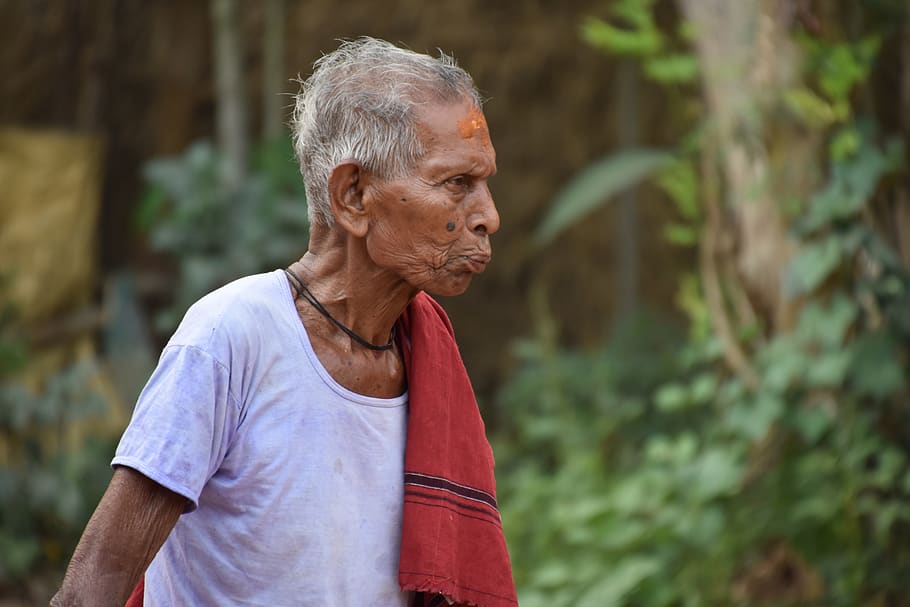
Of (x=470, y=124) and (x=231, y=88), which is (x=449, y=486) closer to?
(x=470, y=124)

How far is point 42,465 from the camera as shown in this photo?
580 cm

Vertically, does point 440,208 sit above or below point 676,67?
below

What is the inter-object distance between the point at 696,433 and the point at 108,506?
4477 mm

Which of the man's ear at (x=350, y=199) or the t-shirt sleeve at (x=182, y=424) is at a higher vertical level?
the man's ear at (x=350, y=199)

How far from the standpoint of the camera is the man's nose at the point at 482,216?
1854mm

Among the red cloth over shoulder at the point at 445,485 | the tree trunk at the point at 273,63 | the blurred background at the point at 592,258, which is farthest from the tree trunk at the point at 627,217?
the red cloth over shoulder at the point at 445,485

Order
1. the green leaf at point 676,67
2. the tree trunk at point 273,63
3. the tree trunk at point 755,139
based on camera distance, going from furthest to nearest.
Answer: the tree trunk at point 273,63 → the green leaf at point 676,67 → the tree trunk at point 755,139

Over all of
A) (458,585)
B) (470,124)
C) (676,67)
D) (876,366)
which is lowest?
(458,585)

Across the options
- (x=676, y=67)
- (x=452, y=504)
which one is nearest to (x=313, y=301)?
(x=452, y=504)

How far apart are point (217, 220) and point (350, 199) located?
4.33m

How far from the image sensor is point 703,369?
253 inches

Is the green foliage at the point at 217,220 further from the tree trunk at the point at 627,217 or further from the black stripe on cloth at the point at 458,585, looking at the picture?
the black stripe on cloth at the point at 458,585

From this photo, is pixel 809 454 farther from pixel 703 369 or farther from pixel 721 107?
pixel 703 369

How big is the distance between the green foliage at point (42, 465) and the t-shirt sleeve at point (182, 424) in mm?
4110
